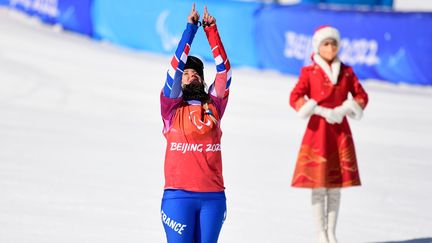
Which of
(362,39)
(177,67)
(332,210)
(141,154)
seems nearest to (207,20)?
(177,67)

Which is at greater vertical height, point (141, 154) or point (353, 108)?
point (141, 154)

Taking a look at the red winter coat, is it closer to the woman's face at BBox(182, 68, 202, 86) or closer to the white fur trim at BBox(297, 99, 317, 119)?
the white fur trim at BBox(297, 99, 317, 119)

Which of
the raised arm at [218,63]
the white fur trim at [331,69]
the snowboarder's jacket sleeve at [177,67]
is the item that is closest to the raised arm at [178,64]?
the snowboarder's jacket sleeve at [177,67]

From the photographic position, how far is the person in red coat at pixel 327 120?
8805 millimetres

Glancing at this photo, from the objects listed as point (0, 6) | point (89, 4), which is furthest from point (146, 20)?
point (0, 6)

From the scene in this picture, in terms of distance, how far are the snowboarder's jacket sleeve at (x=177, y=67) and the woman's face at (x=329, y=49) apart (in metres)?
2.47

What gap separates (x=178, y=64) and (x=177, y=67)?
0.8 inches

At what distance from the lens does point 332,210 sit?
8906mm

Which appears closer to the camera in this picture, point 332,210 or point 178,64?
point 178,64

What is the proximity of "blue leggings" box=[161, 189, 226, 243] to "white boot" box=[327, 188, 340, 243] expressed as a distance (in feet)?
8.21

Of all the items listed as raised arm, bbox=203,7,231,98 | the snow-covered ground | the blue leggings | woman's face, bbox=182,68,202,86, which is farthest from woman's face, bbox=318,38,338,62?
the blue leggings

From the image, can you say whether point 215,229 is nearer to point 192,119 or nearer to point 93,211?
point 192,119

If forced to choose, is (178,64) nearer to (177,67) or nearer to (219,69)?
(177,67)

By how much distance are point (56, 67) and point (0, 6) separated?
23.8ft
